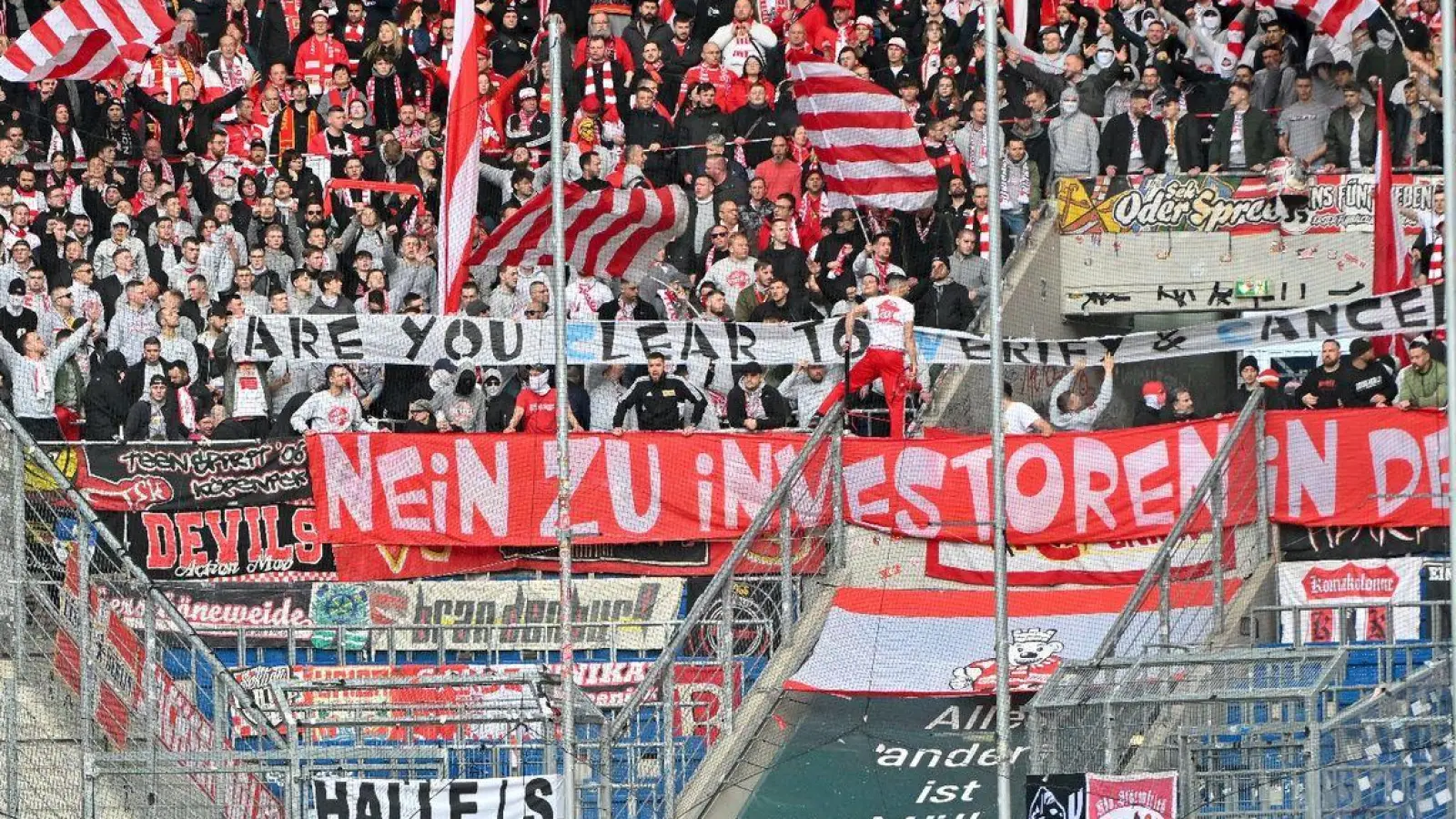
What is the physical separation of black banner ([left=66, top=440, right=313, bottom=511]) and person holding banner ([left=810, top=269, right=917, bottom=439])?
4763 millimetres

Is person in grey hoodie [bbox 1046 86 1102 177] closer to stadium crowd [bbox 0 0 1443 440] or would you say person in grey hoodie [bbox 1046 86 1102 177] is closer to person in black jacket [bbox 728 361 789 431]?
stadium crowd [bbox 0 0 1443 440]

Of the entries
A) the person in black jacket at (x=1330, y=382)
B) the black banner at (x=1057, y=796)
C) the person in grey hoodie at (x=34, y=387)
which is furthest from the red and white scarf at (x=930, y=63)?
the black banner at (x=1057, y=796)

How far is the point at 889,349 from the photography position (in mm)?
23594

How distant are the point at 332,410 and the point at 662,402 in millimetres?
2868

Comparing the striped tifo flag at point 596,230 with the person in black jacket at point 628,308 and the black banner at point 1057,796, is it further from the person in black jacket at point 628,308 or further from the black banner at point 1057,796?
the black banner at point 1057,796

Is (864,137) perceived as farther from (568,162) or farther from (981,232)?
(568,162)

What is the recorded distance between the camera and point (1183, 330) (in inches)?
942

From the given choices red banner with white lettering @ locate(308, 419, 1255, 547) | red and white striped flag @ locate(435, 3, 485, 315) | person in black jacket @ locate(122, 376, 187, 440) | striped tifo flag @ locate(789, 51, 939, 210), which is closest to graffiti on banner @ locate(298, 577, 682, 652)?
red banner with white lettering @ locate(308, 419, 1255, 547)

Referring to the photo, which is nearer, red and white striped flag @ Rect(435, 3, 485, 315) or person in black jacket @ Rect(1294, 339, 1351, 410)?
red and white striped flag @ Rect(435, 3, 485, 315)

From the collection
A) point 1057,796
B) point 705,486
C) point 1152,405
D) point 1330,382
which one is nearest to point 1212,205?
point 1152,405

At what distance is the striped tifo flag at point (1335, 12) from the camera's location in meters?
25.1

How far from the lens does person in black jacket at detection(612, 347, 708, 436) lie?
24.6m

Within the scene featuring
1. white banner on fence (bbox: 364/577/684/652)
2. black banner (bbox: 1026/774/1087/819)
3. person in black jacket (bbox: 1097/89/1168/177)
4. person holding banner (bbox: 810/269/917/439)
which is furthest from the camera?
person in black jacket (bbox: 1097/89/1168/177)

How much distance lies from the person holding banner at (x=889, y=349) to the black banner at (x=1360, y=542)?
3.39 metres
